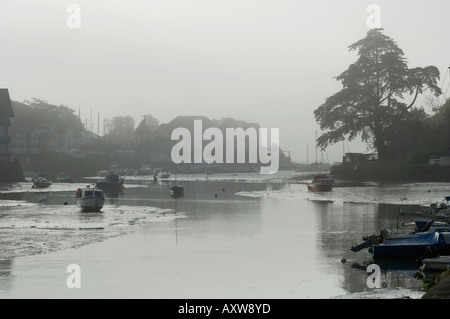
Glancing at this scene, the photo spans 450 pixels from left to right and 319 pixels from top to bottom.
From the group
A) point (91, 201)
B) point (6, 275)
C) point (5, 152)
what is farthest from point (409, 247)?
point (5, 152)

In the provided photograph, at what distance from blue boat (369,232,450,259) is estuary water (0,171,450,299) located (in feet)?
2.43

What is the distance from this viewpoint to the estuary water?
28.5m

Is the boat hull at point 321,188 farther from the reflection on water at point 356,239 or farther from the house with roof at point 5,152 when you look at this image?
the house with roof at point 5,152

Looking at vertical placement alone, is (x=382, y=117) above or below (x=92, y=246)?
above

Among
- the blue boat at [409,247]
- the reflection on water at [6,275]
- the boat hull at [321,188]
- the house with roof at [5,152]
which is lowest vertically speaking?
the reflection on water at [6,275]

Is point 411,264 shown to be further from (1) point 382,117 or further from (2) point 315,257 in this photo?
(1) point 382,117

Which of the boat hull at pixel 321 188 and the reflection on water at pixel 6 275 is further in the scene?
the boat hull at pixel 321 188

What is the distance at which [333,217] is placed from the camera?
2341 inches

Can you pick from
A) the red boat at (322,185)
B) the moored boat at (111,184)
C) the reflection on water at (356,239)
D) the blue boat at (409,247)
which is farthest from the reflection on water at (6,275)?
the moored boat at (111,184)

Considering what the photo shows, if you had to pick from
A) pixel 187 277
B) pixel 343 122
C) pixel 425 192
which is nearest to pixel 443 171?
pixel 425 192

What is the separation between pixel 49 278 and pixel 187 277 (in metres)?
5.29

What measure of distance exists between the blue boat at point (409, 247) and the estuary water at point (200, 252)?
74cm

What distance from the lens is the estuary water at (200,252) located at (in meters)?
28.5
